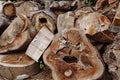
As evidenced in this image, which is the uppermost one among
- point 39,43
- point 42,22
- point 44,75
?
point 42,22

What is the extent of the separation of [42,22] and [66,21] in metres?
0.35

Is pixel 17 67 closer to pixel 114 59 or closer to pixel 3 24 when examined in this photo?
pixel 3 24

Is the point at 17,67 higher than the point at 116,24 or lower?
lower

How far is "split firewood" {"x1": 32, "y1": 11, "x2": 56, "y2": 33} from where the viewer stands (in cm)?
416

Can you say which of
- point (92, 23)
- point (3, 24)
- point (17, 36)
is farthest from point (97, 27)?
point (3, 24)

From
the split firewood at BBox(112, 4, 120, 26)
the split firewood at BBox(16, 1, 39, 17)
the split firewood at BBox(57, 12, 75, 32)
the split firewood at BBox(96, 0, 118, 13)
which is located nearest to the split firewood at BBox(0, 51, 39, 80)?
the split firewood at BBox(57, 12, 75, 32)

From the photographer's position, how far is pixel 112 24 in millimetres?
3787

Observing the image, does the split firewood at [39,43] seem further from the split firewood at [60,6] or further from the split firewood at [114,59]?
the split firewood at [114,59]

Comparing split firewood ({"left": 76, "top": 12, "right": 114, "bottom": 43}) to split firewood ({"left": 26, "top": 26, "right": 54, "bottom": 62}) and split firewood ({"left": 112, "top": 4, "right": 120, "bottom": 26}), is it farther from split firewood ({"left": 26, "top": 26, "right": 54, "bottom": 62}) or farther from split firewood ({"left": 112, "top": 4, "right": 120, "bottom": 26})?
split firewood ({"left": 26, "top": 26, "right": 54, "bottom": 62})

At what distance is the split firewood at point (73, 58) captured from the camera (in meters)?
3.47

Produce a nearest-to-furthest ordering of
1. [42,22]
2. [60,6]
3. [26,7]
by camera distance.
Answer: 1. [42,22]
2. [60,6]
3. [26,7]

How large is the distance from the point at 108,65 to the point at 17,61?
1.17 metres

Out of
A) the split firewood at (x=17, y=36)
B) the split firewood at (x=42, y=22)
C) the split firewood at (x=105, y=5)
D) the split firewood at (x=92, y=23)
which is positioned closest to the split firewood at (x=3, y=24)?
the split firewood at (x=17, y=36)

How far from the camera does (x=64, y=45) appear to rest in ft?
12.3
